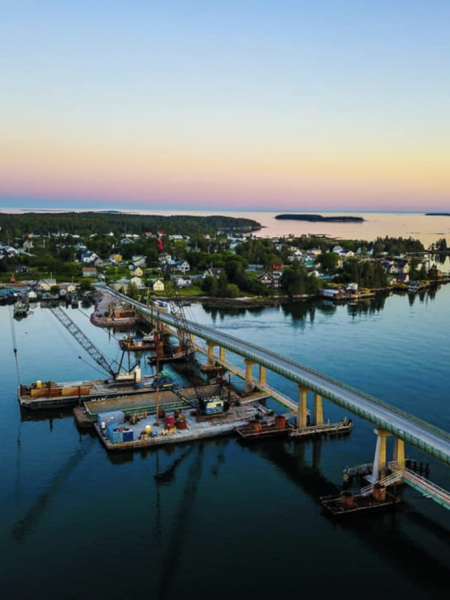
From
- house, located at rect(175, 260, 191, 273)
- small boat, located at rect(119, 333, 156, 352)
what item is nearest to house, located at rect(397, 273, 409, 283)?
house, located at rect(175, 260, 191, 273)

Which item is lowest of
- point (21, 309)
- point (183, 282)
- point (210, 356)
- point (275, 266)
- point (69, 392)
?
point (69, 392)

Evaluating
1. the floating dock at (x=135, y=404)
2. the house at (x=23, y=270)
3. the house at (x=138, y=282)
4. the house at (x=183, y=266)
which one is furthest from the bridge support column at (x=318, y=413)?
the house at (x=23, y=270)

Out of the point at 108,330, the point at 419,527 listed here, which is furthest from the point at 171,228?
the point at 419,527

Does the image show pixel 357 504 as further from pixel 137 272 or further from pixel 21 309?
pixel 137 272

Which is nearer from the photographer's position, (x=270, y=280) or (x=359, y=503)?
(x=359, y=503)

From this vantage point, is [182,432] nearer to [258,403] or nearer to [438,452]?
[258,403]

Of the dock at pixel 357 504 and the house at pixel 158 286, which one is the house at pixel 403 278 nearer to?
the house at pixel 158 286

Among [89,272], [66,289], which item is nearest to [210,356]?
[66,289]
